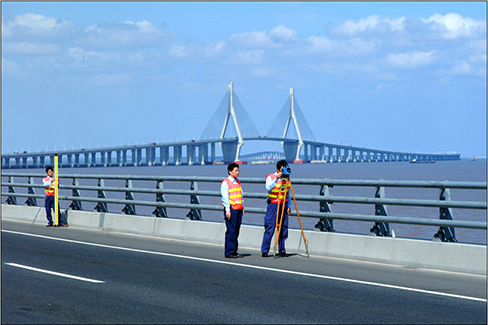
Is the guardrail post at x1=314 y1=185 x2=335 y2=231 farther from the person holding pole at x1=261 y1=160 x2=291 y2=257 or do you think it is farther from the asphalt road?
the person holding pole at x1=261 y1=160 x2=291 y2=257

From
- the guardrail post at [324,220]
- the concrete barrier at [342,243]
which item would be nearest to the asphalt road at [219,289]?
the concrete barrier at [342,243]

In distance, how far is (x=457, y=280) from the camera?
389 inches

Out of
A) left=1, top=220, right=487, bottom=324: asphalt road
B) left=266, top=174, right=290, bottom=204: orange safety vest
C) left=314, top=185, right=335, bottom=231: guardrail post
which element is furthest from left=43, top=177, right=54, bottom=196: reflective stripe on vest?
left=314, top=185, right=335, bottom=231: guardrail post

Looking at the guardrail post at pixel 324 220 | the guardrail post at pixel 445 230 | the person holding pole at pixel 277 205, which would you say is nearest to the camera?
the guardrail post at pixel 445 230

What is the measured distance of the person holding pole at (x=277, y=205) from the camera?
40.0ft

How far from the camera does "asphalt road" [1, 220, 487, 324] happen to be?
7547 mm

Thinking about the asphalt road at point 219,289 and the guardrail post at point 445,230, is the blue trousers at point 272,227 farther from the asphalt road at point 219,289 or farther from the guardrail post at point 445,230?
the guardrail post at point 445,230

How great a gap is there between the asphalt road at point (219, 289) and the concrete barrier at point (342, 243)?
23 centimetres

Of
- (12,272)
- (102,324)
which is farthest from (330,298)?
(12,272)

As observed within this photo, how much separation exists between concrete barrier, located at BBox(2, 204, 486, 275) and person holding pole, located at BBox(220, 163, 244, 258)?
1.34 metres

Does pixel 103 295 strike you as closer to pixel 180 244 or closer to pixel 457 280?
pixel 457 280

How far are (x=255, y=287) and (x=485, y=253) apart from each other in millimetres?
3426

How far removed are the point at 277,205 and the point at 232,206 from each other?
783 mm

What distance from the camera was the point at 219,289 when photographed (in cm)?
920
